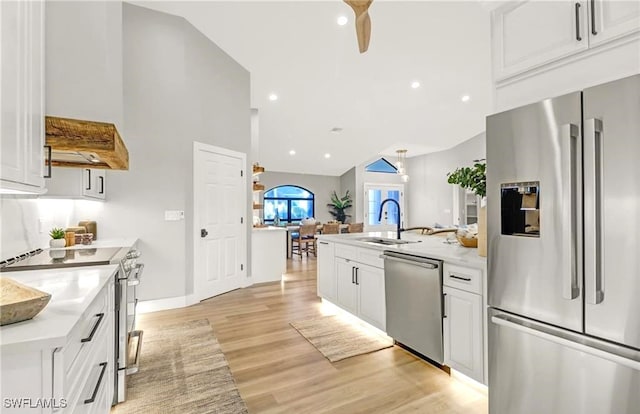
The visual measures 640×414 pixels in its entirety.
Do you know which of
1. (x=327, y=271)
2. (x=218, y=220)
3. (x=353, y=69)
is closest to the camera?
(x=327, y=271)

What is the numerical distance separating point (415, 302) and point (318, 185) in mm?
8392

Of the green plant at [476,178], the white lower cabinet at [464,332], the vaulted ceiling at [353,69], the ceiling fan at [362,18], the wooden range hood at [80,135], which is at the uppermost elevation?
the vaulted ceiling at [353,69]

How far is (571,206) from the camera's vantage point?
1348 millimetres

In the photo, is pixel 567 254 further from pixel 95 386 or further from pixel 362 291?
pixel 95 386

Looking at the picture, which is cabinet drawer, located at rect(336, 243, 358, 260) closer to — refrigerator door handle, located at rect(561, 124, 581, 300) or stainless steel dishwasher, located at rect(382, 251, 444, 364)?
stainless steel dishwasher, located at rect(382, 251, 444, 364)

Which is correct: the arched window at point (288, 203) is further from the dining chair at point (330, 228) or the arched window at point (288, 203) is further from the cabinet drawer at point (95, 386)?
the cabinet drawer at point (95, 386)

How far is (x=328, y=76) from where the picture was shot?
558 cm

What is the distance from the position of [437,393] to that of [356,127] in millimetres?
6433

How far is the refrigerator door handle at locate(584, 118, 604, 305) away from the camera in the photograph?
1.27 m

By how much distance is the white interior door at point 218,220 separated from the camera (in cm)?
427

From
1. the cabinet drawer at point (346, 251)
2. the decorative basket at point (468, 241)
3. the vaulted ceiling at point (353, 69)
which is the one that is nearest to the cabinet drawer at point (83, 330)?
the cabinet drawer at point (346, 251)

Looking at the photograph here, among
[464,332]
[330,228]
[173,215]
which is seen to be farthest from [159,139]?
[330,228]

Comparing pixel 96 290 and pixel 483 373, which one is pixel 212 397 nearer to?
pixel 96 290

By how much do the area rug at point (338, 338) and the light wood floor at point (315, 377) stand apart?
8cm
